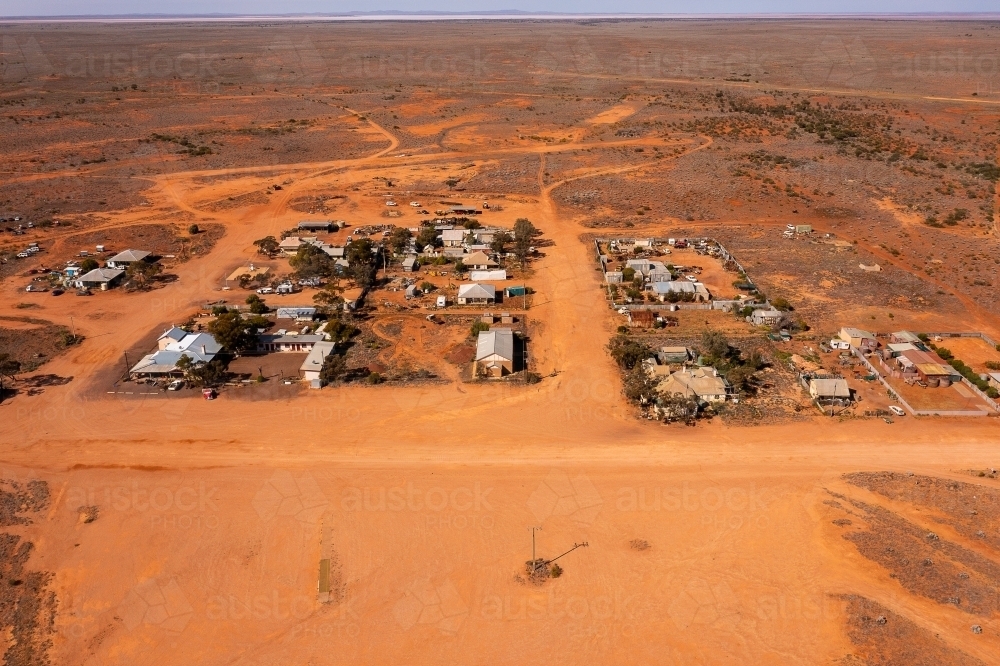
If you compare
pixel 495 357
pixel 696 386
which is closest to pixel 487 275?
pixel 495 357

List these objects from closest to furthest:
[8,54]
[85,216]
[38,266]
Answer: [38,266] < [85,216] < [8,54]

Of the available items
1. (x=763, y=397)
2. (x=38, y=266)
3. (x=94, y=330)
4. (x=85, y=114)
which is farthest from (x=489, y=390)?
(x=85, y=114)

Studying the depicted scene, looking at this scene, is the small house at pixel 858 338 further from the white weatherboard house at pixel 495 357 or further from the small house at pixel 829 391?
the white weatherboard house at pixel 495 357

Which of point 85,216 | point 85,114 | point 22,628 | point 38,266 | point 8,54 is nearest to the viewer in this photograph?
point 22,628

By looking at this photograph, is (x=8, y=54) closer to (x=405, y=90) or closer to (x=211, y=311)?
(x=405, y=90)

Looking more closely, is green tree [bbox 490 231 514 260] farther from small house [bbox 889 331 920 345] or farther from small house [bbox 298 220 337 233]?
→ small house [bbox 889 331 920 345]

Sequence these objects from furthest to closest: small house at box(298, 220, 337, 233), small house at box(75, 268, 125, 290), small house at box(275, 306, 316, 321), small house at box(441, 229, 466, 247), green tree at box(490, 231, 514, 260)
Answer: small house at box(298, 220, 337, 233)
small house at box(441, 229, 466, 247)
green tree at box(490, 231, 514, 260)
small house at box(75, 268, 125, 290)
small house at box(275, 306, 316, 321)

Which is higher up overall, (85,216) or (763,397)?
(85,216)

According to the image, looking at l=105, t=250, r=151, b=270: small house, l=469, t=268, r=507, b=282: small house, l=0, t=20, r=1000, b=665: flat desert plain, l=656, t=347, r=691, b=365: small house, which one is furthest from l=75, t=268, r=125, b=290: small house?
l=656, t=347, r=691, b=365: small house
